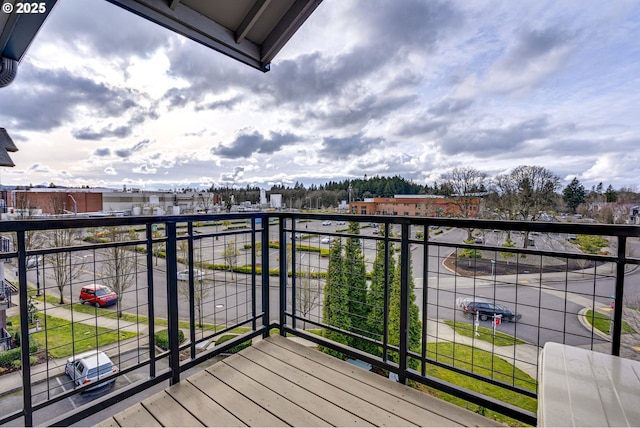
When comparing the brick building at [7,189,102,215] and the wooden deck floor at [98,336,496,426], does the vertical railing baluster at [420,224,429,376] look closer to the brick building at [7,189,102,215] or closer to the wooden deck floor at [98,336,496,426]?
→ the wooden deck floor at [98,336,496,426]

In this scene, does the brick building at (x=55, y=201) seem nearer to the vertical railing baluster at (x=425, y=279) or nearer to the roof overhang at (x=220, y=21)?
the roof overhang at (x=220, y=21)

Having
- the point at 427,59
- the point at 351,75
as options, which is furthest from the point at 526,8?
the point at 351,75

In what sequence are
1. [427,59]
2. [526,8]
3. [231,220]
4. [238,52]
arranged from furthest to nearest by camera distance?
[427,59]
[526,8]
[238,52]
[231,220]

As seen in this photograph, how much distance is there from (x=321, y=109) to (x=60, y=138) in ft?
31.5

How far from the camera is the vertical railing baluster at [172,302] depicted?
6.24 feet

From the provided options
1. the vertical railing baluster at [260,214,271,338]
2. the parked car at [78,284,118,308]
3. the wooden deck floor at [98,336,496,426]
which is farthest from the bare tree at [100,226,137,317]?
the vertical railing baluster at [260,214,271,338]

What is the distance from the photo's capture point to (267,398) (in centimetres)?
175

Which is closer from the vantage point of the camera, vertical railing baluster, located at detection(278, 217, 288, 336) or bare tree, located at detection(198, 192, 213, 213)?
vertical railing baluster, located at detection(278, 217, 288, 336)

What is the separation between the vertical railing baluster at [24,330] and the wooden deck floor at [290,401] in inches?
15.0

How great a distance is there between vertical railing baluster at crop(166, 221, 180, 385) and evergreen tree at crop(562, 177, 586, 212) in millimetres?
12643

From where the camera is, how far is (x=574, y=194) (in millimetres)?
11141

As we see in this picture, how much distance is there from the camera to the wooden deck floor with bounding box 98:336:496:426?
1.57 m

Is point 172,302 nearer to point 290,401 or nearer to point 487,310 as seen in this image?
point 290,401

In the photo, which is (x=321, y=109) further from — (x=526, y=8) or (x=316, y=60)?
(x=526, y=8)
